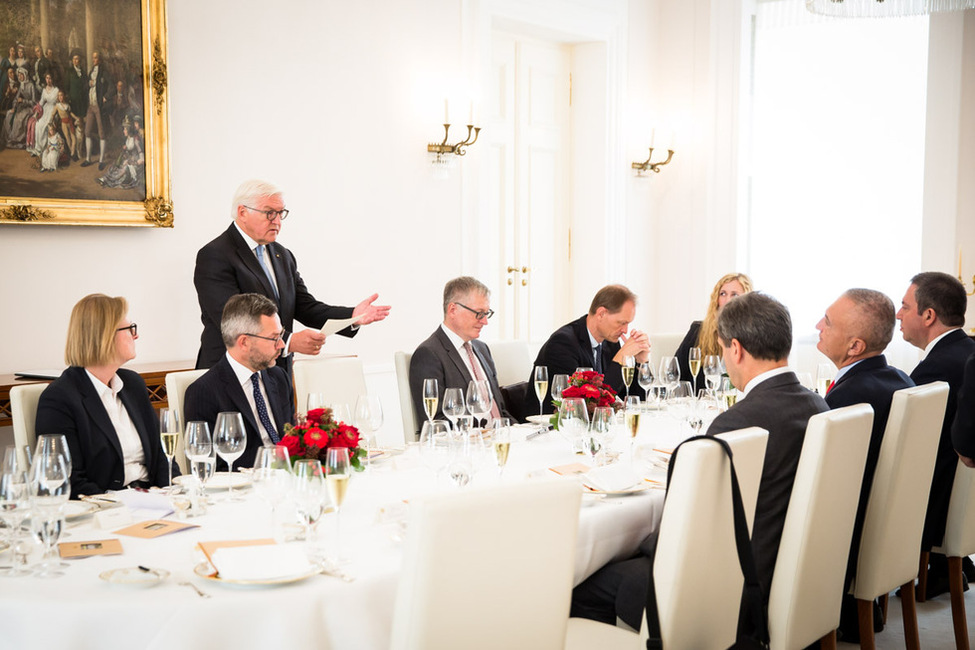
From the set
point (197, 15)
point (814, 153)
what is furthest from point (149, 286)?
point (814, 153)

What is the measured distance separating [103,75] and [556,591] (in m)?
3.64

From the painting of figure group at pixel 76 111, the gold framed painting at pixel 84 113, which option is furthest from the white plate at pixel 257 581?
the painting of figure group at pixel 76 111

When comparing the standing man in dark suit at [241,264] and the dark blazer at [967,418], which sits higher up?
the standing man in dark suit at [241,264]

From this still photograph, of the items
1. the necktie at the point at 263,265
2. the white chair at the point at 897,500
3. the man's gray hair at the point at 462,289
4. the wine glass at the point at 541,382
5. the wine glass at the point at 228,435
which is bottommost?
the white chair at the point at 897,500

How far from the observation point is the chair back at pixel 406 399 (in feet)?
13.8

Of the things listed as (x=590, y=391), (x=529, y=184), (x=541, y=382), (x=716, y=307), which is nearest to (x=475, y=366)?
(x=541, y=382)

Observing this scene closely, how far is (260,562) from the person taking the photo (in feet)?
6.65

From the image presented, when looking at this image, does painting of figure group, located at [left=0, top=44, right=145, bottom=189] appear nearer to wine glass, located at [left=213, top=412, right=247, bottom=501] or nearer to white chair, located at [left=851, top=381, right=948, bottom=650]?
wine glass, located at [left=213, top=412, right=247, bottom=501]

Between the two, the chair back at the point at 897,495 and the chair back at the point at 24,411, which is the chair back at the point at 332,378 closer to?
the chair back at the point at 24,411

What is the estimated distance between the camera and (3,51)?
13.6 ft

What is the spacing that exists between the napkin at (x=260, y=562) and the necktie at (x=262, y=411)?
4.21ft

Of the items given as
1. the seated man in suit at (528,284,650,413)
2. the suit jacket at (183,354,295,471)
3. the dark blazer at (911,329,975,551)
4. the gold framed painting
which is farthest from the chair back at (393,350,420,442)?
the dark blazer at (911,329,975,551)

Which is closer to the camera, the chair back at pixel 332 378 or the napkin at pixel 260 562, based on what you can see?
the napkin at pixel 260 562

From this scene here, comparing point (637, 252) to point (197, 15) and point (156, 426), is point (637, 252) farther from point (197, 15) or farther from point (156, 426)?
point (156, 426)
